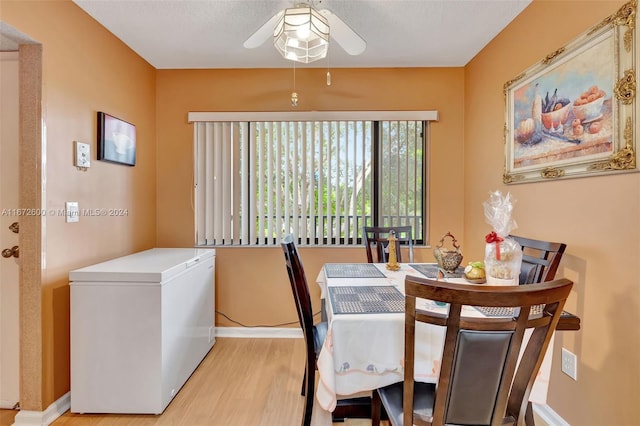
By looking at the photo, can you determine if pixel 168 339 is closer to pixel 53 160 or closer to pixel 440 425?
pixel 53 160

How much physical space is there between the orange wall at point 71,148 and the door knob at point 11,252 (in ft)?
0.63

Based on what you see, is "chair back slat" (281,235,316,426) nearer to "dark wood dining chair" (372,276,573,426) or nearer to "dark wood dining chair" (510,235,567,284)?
"dark wood dining chair" (372,276,573,426)

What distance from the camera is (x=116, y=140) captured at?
2.29m

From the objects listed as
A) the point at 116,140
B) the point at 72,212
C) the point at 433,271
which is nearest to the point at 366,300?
the point at 433,271

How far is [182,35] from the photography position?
2291 mm

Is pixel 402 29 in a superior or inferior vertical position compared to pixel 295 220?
superior

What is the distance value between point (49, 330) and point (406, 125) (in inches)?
120

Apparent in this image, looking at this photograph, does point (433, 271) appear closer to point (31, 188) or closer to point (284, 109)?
point (284, 109)

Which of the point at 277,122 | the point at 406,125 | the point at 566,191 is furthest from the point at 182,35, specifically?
the point at 566,191

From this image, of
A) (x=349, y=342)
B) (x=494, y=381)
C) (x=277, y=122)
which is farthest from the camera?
(x=277, y=122)

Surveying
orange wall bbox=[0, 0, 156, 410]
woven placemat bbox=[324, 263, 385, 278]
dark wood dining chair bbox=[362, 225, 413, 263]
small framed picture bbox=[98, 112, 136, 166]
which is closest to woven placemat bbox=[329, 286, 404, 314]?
woven placemat bbox=[324, 263, 385, 278]

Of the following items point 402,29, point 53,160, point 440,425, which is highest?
point 402,29

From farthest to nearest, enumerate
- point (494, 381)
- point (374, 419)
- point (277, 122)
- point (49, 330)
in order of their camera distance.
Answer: point (277, 122)
point (49, 330)
point (374, 419)
point (494, 381)

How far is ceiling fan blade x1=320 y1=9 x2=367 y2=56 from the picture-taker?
5.40 ft
